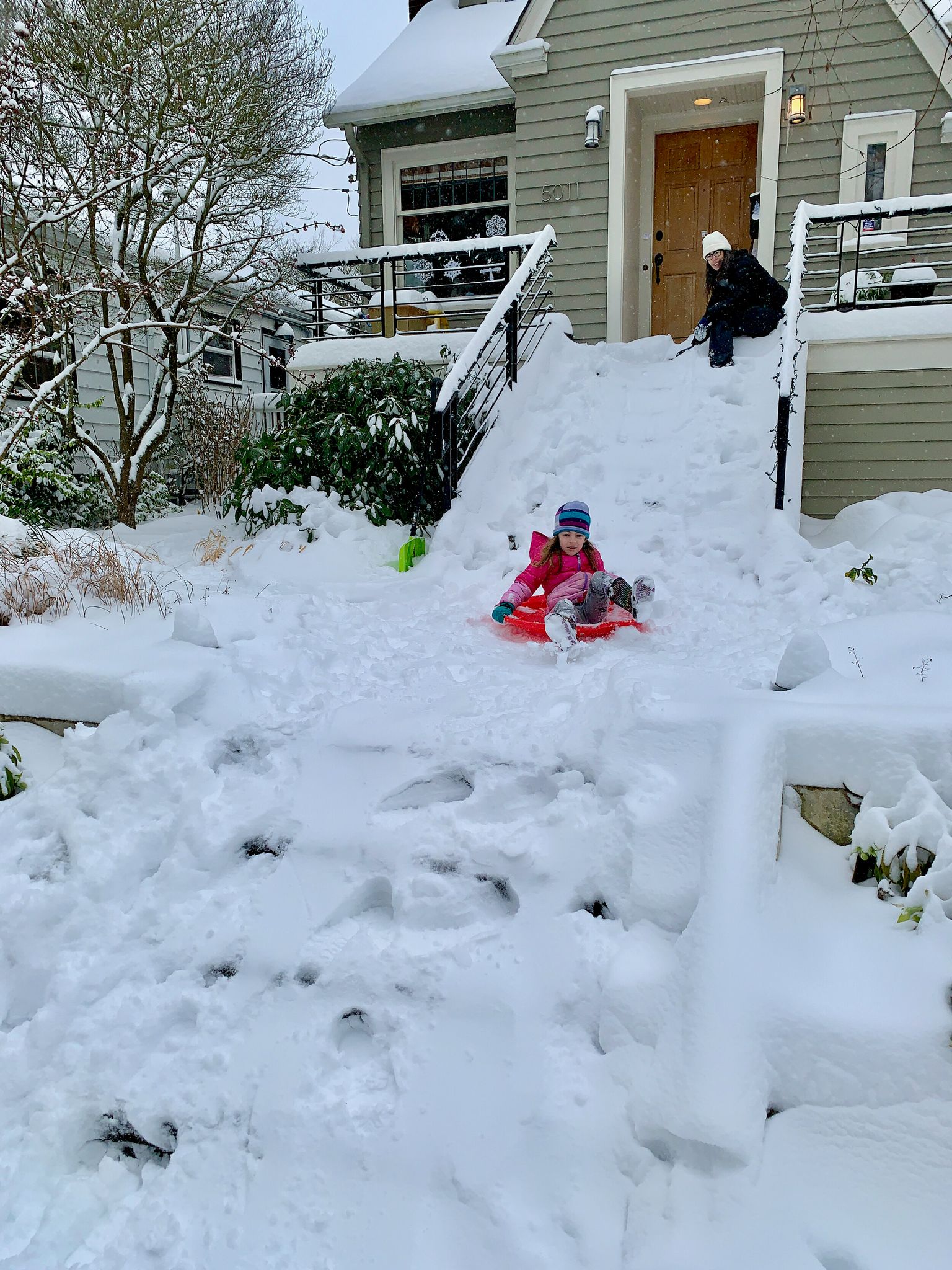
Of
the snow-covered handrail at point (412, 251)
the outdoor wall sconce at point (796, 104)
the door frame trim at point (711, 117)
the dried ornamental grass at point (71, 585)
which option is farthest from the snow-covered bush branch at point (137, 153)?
the outdoor wall sconce at point (796, 104)

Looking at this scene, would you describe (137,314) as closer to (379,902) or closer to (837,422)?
(837,422)

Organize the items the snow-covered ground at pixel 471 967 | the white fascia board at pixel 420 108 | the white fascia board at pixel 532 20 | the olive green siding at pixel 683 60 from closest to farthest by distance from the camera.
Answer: the snow-covered ground at pixel 471 967 → the olive green siding at pixel 683 60 → the white fascia board at pixel 532 20 → the white fascia board at pixel 420 108

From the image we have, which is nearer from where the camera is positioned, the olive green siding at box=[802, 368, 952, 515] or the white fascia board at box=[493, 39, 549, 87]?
the olive green siding at box=[802, 368, 952, 515]

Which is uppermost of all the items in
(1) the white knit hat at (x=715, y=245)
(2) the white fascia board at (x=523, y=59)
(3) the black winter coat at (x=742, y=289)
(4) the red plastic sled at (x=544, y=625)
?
(2) the white fascia board at (x=523, y=59)

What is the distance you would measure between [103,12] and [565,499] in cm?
722

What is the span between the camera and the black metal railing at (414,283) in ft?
28.9

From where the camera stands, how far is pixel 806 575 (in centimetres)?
529

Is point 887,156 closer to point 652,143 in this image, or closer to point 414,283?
point 652,143

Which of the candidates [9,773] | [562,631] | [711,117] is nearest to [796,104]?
[711,117]

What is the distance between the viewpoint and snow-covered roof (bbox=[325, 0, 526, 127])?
34.4 ft

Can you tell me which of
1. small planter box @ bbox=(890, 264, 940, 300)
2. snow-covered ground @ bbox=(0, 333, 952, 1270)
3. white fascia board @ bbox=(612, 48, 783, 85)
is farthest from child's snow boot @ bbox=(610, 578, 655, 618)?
white fascia board @ bbox=(612, 48, 783, 85)

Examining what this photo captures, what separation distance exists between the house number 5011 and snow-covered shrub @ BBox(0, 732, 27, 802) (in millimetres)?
8956

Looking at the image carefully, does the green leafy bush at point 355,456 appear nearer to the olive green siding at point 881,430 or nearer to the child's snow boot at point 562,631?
the child's snow boot at point 562,631

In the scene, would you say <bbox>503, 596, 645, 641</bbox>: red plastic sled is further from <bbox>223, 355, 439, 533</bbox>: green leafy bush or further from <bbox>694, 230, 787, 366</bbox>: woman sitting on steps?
<bbox>694, 230, 787, 366</bbox>: woman sitting on steps
